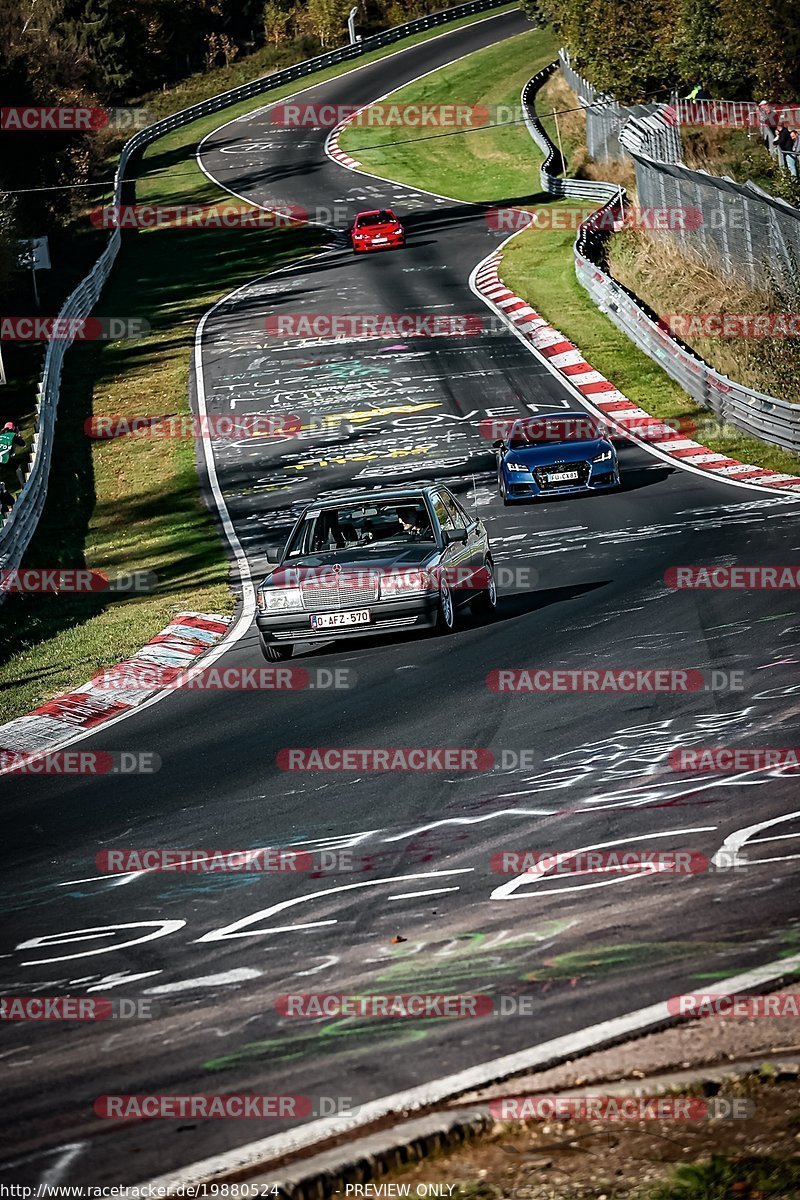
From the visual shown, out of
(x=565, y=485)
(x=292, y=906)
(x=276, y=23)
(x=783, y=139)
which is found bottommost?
(x=292, y=906)

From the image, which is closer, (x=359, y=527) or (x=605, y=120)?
(x=359, y=527)

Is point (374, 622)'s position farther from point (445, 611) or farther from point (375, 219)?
point (375, 219)

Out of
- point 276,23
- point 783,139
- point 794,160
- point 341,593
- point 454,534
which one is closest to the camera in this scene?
point 341,593

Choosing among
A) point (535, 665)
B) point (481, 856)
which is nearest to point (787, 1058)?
point (481, 856)

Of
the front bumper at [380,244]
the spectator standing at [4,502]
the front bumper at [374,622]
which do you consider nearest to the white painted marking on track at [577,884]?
the front bumper at [374,622]

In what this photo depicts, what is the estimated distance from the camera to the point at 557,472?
22.1 meters

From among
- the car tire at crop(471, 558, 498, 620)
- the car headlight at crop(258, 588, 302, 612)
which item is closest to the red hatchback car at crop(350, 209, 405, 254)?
the car tire at crop(471, 558, 498, 620)

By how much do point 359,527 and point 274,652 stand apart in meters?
1.54

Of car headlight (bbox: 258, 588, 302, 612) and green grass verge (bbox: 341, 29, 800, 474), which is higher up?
green grass verge (bbox: 341, 29, 800, 474)

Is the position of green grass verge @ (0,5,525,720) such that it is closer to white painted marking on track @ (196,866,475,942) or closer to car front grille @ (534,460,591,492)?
car front grille @ (534,460,591,492)

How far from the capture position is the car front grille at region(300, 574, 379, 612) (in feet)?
44.7

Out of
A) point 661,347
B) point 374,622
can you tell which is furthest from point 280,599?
point 661,347

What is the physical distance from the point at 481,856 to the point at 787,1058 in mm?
2890

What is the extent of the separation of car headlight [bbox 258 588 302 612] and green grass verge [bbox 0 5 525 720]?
2.26 meters
